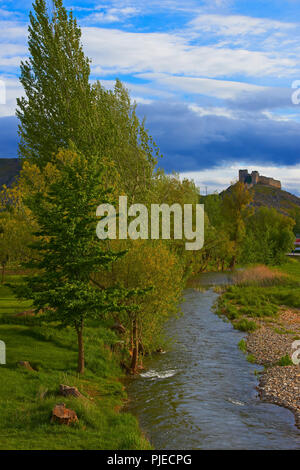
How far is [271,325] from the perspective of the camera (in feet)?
137

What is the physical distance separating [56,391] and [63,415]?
2959 mm

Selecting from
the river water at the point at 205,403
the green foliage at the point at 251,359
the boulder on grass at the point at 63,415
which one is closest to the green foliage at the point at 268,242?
the river water at the point at 205,403

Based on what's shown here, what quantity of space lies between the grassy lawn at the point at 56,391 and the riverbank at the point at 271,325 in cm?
817

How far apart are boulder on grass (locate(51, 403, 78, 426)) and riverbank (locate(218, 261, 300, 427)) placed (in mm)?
9826

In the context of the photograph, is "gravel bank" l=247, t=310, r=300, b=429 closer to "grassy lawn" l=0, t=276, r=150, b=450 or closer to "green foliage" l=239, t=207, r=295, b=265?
"grassy lawn" l=0, t=276, r=150, b=450

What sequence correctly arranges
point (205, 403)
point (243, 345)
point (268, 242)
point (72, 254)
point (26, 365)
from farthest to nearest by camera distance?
point (268, 242) < point (243, 345) < point (26, 365) < point (72, 254) < point (205, 403)

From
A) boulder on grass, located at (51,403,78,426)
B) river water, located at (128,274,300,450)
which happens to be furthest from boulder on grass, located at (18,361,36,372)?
boulder on grass, located at (51,403,78,426)

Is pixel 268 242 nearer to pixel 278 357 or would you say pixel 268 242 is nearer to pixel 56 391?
pixel 278 357

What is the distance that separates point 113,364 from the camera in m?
27.1

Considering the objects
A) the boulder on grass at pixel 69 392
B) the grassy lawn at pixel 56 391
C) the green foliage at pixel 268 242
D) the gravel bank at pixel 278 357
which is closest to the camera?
the grassy lawn at pixel 56 391

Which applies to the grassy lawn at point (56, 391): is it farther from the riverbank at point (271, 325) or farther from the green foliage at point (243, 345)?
the green foliage at point (243, 345)

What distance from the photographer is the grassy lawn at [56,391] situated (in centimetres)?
1593

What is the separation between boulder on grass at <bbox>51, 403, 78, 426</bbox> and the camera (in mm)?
16891

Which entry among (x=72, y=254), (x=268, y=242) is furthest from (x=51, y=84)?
(x=268, y=242)
